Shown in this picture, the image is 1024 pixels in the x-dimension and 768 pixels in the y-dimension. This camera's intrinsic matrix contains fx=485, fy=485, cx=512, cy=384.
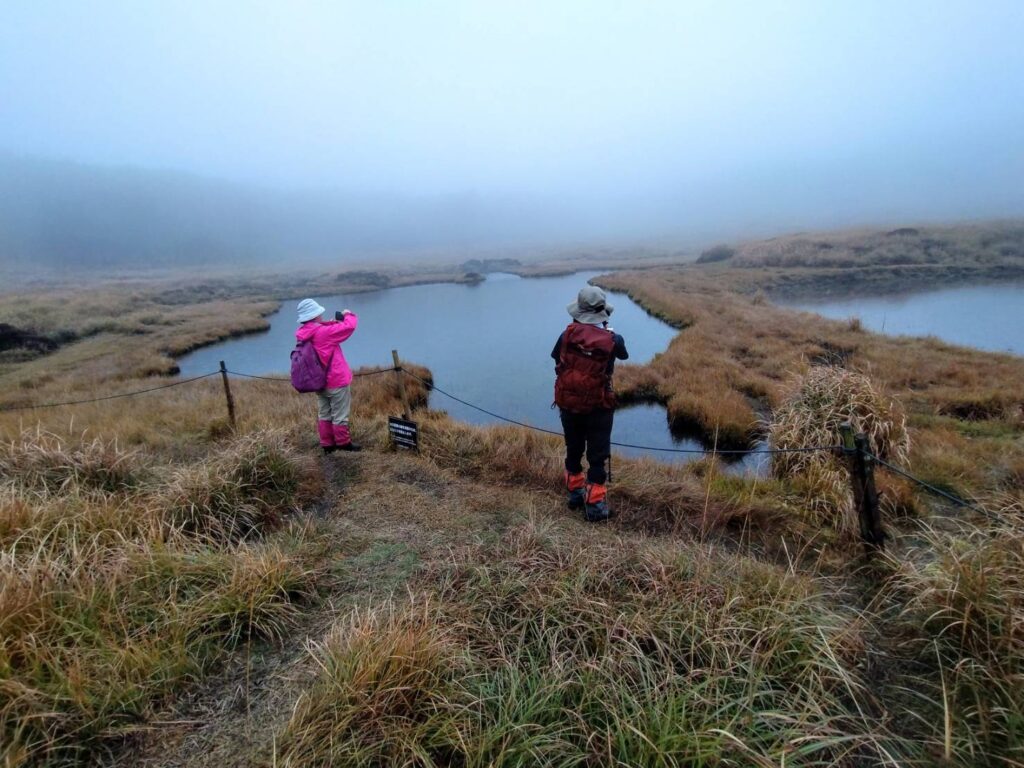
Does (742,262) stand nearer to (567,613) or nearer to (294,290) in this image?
(294,290)

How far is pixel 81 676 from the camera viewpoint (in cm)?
246

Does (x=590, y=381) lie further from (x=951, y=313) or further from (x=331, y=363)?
(x=951, y=313)

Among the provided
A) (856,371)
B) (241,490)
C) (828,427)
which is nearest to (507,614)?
(241,490)

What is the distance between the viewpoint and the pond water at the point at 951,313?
1650 centimetres

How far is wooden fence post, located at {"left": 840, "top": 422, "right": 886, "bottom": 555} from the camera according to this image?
12.8 feet

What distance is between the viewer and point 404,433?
268 inches

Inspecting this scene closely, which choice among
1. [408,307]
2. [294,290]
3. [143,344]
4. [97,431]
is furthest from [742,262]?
[97,431]

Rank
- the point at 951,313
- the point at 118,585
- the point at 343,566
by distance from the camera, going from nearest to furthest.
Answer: the point at 118,585, the point at 343,566, the point at 951,313

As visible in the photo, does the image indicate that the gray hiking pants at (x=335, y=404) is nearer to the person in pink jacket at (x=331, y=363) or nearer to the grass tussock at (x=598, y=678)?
the person in pink jacket at (x=331, y=363)

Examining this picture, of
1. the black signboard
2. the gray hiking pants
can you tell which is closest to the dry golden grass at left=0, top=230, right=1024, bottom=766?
the black signboard

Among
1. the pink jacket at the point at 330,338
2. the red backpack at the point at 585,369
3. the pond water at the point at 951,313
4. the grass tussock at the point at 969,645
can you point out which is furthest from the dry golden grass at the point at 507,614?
the pond water at the point at 951,313

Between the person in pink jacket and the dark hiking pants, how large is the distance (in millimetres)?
2912

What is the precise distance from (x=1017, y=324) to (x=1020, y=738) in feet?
76.5

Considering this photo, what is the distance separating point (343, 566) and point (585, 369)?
8.78 feet
